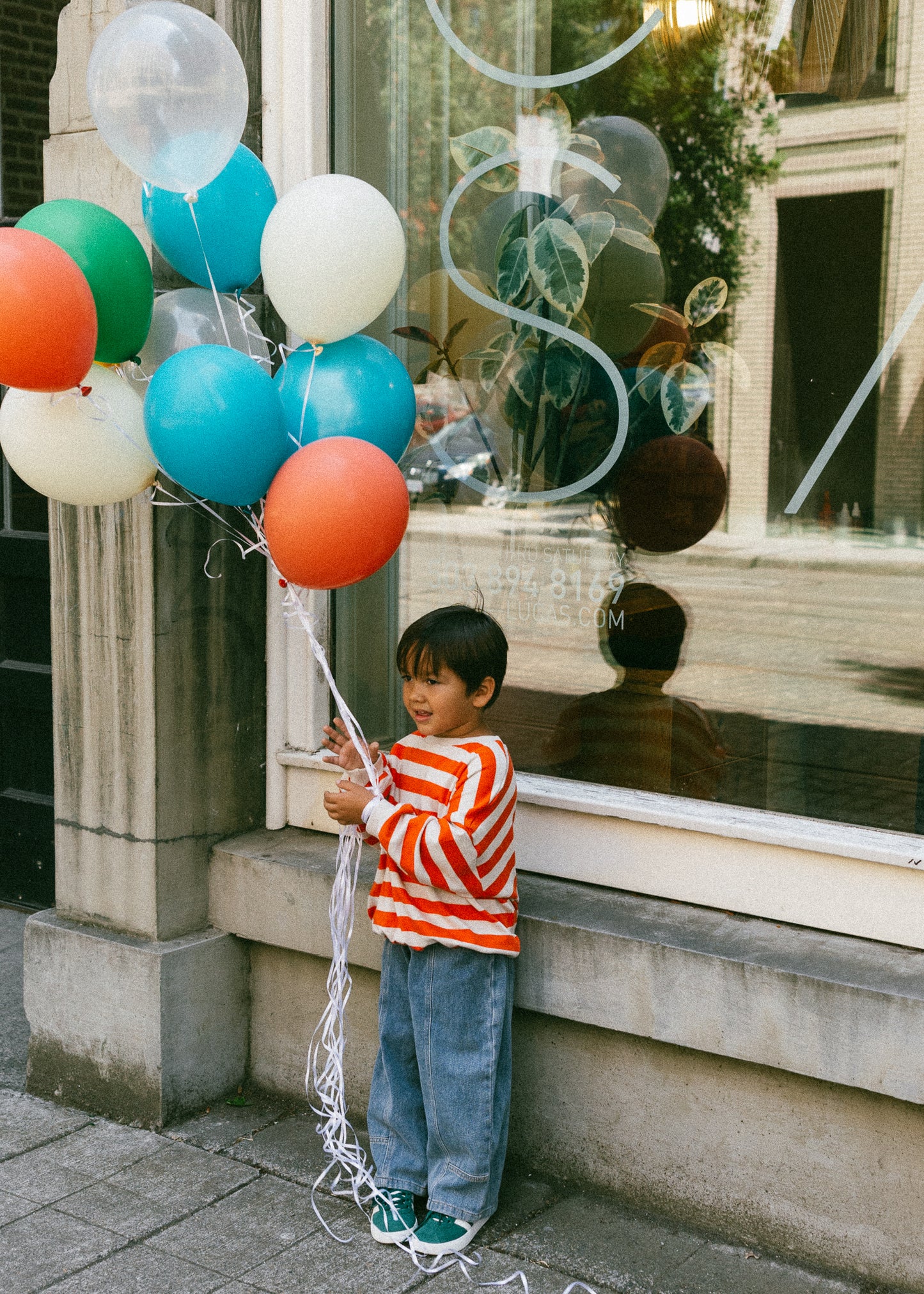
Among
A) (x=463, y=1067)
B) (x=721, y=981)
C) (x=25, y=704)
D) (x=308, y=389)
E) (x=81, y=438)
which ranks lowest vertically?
(x=463, y=1067)

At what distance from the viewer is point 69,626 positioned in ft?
11.8

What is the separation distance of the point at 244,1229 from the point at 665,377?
2.26 meters

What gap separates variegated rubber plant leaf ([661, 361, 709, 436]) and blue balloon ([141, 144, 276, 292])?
1064 mm

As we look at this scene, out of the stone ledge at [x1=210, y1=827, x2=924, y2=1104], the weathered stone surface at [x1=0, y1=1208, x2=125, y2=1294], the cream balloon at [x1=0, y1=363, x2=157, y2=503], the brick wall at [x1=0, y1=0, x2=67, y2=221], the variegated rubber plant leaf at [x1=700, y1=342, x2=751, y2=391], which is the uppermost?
the brick wall at [x1=0, y1=0, x2=67, y2=221]

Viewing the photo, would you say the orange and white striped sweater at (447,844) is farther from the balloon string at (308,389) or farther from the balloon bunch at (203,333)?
the balloon string at (308,389)

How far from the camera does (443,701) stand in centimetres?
285

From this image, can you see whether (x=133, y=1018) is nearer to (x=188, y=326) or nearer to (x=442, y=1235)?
(x=442, y=1235)

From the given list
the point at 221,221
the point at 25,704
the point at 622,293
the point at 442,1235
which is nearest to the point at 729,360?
the point at 622,293

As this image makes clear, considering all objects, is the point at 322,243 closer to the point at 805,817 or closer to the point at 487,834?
the point at 487,834

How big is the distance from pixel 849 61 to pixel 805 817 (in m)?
1.73

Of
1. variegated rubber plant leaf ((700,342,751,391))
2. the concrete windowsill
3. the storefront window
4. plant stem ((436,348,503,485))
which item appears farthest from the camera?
plant stem ((436,348,503,485))

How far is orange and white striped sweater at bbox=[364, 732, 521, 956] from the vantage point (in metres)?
2.75

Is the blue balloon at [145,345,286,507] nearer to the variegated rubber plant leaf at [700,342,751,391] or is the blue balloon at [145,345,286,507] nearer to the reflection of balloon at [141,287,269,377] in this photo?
the reflection of balloon at [141,287,269,377]

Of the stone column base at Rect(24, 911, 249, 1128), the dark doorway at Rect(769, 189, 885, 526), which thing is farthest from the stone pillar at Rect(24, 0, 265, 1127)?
the dark doorway at Rect(769, 189, 885, 526)
